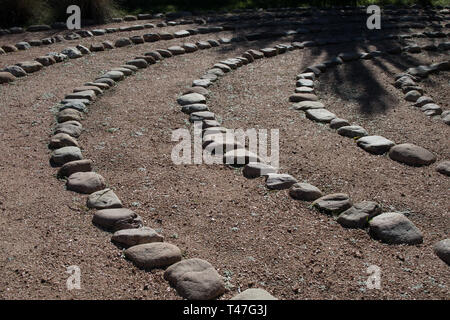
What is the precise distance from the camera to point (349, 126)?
5531mm

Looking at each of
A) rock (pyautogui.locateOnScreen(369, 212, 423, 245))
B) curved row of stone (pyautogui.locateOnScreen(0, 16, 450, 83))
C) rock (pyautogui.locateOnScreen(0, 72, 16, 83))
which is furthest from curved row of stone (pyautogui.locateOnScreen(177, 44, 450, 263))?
curved row of stone (pyautogui.locateOnScreen(0, 16, 450, 83))

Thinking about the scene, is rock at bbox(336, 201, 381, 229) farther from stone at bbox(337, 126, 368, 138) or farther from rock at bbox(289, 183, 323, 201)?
stone at bbox(337, 126, 368, 138)

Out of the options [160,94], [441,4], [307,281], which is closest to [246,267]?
[307,281]

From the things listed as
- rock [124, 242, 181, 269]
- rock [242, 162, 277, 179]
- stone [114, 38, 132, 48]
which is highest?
stone [114, 38, 132, 48]

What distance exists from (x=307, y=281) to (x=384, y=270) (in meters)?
0.47

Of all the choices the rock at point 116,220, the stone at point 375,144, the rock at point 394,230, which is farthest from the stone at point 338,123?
the rock at point 116,220

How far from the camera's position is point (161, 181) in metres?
4.46

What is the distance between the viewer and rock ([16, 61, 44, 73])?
7234 mm

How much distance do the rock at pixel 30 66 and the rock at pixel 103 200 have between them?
3744mm

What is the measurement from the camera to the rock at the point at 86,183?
4.22m

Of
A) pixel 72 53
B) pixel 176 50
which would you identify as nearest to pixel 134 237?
pixel 72 53

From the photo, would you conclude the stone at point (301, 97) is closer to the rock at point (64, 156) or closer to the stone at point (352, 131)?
the stone at point (352, 131)

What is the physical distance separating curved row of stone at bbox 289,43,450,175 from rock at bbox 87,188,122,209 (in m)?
2.37

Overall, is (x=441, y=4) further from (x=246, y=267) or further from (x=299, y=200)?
(x=246, y=267)
